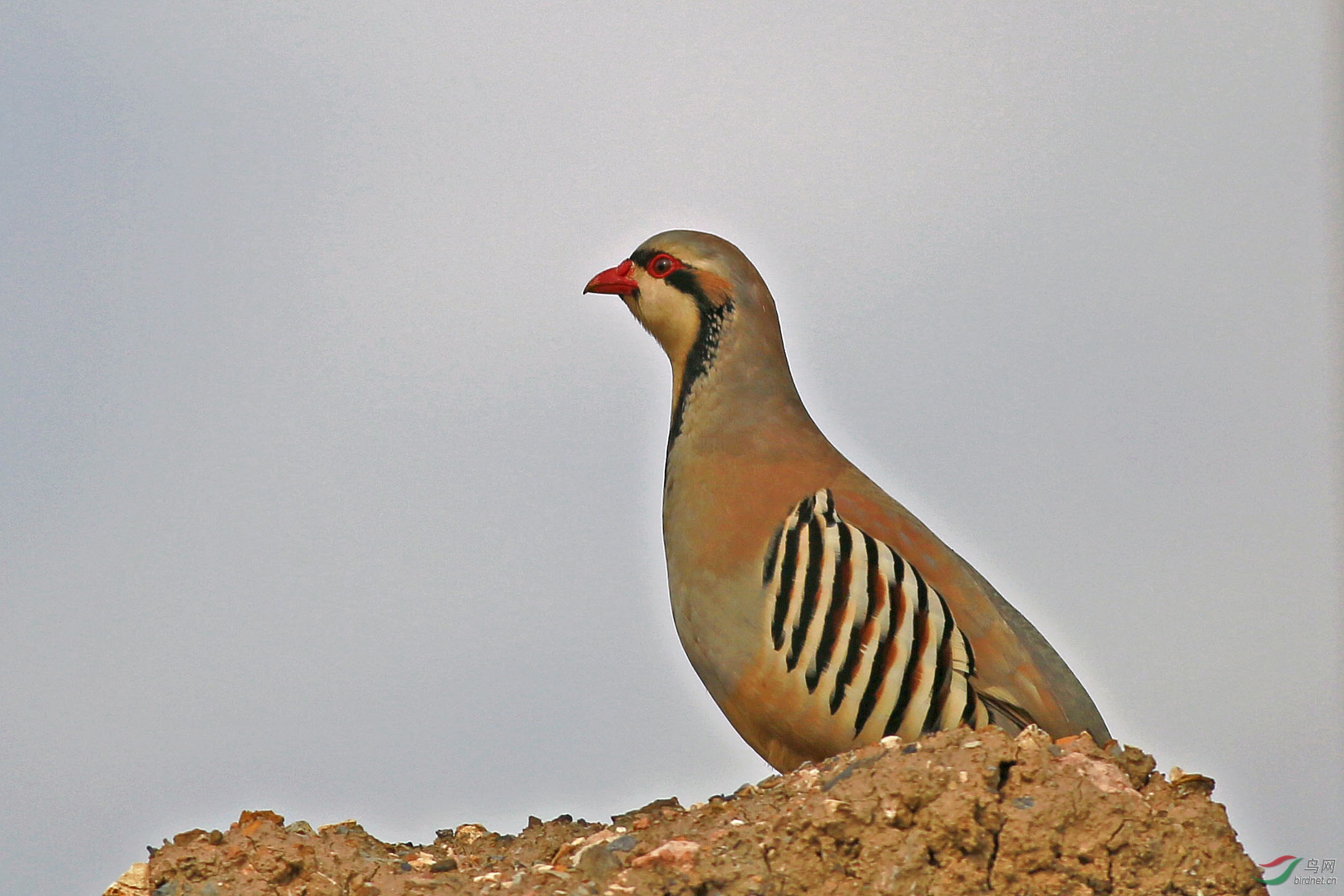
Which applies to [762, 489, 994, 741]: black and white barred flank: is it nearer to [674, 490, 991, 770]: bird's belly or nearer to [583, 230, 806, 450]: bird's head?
[674, 490, 991, 770]: bird's belly

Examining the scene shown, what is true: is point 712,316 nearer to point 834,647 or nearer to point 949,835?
point 834,647

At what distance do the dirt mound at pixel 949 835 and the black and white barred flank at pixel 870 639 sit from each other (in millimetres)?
850

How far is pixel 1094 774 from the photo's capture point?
3514 mm

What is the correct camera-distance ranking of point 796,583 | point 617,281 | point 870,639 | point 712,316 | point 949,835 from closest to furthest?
point 949,835, point 870,639, point 796,583, point 712,316, point 617,281

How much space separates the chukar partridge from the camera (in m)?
4.59

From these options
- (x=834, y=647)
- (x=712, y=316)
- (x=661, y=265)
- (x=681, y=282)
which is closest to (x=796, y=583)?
(x=834, y=647)

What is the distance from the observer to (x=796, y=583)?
15.4ft

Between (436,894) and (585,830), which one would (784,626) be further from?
(436,894)

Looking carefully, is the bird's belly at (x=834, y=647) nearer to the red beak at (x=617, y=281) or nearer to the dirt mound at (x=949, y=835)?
the dirt mound at (x=949, y=835)

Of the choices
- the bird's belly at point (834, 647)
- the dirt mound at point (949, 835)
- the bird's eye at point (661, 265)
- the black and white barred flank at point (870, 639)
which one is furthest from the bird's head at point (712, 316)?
the dirt mound at point (949, 835)

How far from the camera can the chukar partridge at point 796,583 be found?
15.1ft

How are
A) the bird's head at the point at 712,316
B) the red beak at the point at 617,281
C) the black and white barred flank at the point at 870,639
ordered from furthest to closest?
the red beak at the point at 617,281
the bird's head at the point at 712,316
the black and white barred flank at the point at 870,639

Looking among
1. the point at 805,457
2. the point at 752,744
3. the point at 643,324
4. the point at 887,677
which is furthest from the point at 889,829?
the point at 643,324

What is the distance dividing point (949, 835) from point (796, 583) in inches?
56.9
